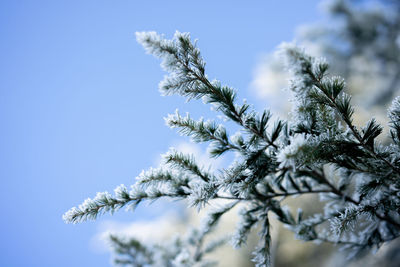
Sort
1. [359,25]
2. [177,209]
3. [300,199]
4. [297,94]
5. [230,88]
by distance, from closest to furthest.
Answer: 1. [297,94]
2. [230,88]
3. [300,199]
4. [177,209]
5. [359,25]

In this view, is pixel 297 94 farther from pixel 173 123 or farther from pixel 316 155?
pixel 173 123

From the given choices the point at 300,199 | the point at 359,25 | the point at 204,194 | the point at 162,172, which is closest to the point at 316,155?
the point at 204,194

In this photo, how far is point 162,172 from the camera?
781 mm

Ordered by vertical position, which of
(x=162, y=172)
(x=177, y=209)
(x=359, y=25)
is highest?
(x=359, y=25)

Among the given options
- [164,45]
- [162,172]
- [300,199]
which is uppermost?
[300,199]

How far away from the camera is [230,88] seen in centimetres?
69

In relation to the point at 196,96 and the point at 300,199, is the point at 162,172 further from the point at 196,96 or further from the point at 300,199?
the point at 300,199

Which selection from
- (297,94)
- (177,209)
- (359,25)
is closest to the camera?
(297,94)

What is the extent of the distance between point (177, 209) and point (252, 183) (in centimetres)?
371

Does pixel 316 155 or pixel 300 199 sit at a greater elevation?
pixel 300 199

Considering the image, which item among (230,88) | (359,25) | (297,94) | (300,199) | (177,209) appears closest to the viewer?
(297,94)

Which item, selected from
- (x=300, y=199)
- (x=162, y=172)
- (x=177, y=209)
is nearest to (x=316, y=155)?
(x=162, y=172)

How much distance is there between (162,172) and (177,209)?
3625 millimetres

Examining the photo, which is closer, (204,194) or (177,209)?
(204,194)
